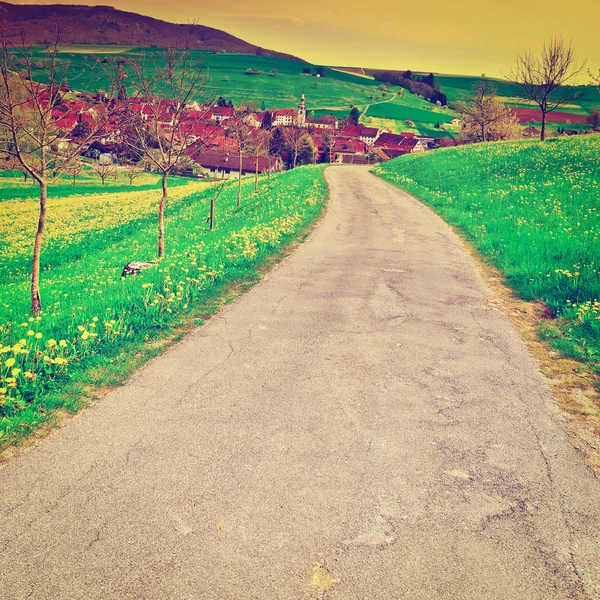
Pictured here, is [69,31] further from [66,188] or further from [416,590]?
[66,188]

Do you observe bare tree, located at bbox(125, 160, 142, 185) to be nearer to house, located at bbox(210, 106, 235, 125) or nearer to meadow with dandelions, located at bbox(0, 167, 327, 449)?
house, located at bbox(210, 106, 235, 125)

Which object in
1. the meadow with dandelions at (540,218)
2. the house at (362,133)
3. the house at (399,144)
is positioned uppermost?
the house at (362,133)

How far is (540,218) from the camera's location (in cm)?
1584

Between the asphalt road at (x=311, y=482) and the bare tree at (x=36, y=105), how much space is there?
5563 mm

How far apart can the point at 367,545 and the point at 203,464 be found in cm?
184

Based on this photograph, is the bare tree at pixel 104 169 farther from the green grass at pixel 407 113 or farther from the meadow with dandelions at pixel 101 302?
the green grass at pixel 407 113

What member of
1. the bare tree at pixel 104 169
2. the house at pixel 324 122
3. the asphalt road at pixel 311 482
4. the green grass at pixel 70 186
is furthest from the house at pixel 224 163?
the asphalt road at pixel 311 482

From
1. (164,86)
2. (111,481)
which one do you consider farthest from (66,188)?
(111,481)

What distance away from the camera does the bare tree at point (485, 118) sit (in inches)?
2341


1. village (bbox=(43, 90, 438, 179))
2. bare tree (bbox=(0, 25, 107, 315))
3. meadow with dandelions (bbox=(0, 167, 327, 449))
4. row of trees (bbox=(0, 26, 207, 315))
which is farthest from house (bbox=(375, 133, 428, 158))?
bare tree (bbox=(0, 25, 107, 315))

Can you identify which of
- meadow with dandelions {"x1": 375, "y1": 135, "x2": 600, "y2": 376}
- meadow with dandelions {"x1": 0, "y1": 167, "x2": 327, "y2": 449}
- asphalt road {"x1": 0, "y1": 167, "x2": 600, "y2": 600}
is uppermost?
meadow with dandelions {"x1": 375, "y1": 135, "x2": 600, "y2": 376}

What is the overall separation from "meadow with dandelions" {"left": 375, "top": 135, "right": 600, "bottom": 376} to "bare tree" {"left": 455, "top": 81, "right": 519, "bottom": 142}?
1155 inches

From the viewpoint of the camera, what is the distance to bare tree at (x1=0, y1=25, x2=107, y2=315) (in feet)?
31.1

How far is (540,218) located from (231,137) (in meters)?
21.8
